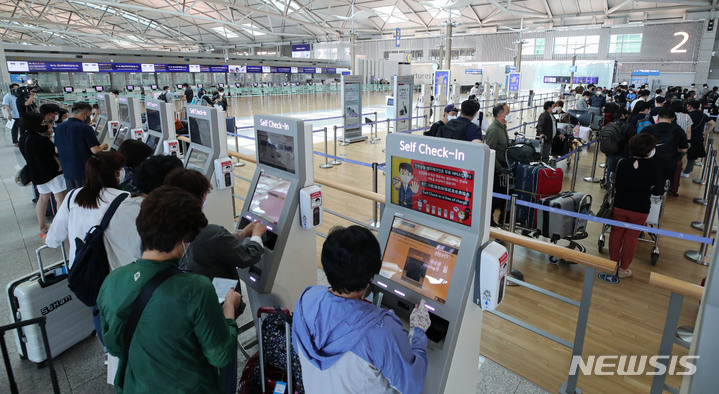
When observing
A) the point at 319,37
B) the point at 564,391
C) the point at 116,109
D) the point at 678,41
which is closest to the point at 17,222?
the point at 116,109

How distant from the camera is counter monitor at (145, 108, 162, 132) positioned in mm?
5180

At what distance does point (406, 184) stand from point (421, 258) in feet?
1.17

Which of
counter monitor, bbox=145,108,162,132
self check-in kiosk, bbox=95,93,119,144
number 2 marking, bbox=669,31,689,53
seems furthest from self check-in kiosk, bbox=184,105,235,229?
number 2 marking, bbox=669,31,689,53

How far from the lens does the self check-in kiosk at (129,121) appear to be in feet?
19.3

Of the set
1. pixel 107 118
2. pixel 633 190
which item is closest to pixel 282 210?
pixel 633 190

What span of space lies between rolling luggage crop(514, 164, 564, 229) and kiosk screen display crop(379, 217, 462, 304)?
2854mm

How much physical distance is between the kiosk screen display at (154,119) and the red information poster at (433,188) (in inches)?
166

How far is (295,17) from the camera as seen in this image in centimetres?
3300

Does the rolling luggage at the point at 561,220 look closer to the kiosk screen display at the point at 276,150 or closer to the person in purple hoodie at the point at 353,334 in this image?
the kiosk screen display at the point at 276,150

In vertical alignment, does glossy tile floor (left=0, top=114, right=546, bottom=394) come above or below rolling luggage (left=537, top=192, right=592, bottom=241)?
below

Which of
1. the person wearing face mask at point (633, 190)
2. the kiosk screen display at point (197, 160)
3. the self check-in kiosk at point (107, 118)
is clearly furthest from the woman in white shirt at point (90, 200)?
the self check-in kiosk at point (107, 118)

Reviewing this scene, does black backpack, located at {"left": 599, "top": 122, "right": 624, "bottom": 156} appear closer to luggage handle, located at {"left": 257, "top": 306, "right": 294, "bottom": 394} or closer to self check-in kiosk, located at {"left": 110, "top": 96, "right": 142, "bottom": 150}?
luggage handle, located at {"left": 257, "top": 306, "right": 294, "bottom": 394}

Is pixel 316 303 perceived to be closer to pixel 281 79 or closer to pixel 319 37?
pixel 281 79

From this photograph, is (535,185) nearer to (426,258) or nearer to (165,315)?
(426,258)
